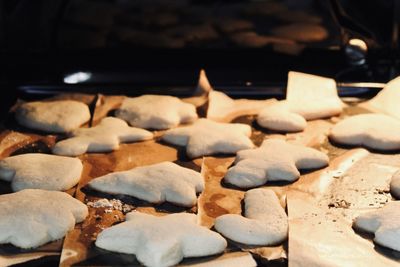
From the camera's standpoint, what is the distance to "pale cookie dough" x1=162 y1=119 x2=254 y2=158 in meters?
1.53

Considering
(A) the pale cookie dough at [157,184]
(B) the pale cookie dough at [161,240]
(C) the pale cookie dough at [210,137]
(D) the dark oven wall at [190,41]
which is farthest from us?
(D) the dark oven wall at [190,41]

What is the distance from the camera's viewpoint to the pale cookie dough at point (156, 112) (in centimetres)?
167

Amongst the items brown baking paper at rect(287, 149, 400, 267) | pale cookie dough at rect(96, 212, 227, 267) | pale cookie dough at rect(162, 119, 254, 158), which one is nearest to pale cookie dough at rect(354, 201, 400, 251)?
brown baking paper at rect(287, 149, 400, 267)

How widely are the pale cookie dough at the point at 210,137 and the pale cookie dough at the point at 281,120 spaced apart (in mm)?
46

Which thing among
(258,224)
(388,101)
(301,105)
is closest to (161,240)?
(258,224)

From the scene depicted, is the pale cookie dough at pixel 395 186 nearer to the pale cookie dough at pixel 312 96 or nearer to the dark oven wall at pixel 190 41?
the pale cookie dough at pixel 312 96

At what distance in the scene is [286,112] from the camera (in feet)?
5.49

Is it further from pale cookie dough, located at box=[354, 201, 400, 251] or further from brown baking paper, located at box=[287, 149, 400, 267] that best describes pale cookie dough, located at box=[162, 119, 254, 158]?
pale cookie dough, located at box=[354, 201, 400, 251]

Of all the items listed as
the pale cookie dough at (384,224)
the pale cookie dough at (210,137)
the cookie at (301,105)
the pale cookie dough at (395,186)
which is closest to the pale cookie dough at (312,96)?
the cookie at (301,105)

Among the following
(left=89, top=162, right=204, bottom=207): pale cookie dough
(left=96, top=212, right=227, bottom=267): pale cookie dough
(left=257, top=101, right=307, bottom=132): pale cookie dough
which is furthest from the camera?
(left=257, top=101, right=307, bottom=132): pale cookie dough

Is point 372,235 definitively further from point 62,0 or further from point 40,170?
point 62,0

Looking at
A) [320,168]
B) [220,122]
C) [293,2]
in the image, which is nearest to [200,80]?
[220,122]

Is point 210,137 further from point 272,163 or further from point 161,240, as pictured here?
point 161,240

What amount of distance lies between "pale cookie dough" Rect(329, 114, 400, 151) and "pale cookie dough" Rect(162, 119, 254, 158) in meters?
0.19
